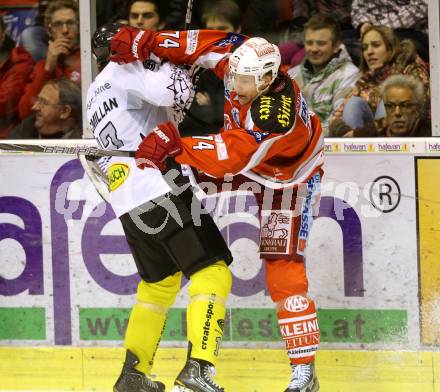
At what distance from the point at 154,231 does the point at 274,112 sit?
2.22 ft

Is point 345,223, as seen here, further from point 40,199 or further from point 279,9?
point 40,199

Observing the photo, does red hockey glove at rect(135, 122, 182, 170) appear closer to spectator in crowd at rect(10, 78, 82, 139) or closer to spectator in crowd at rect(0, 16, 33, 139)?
spectator in crowd at rect(10, 78, 82, 139)

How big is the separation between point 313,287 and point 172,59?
1112 millimetres

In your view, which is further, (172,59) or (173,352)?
(173,352)

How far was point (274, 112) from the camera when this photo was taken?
381 centimetres

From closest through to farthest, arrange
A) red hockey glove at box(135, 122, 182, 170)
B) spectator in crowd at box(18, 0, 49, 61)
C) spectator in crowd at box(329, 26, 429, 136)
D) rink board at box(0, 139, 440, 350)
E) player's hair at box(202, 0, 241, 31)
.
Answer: red hockey glove at box(135, 122, 182, 170)
rink board at box(0, 139, 440, 350)
spectator in crowd at box(329, 26, 429, 136)
player's hair at box(202, 0, 241, 31)
spectator in crowd at box(18, 0, 49, 61)

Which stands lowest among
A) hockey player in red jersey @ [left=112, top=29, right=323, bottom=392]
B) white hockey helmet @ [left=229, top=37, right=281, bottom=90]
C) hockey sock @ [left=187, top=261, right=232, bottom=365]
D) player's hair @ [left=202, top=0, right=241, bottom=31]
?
hockey sock @ [left=187, top=261, right=232, bottom=365]

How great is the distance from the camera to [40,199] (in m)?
4.70

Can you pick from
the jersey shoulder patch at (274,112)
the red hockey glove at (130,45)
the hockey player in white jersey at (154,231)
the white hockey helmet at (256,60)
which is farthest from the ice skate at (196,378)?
the red hockey glove at (130,45)

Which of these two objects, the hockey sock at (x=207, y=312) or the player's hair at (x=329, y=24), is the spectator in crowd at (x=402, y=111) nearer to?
the player's hair at (x=329, y=24)

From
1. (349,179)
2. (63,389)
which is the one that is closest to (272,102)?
(349,179)

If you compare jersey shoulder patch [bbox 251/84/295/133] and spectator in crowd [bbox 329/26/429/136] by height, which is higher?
spectator in crowd [bbox 329/26/429/136]

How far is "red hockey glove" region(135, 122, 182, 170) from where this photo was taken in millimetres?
3785

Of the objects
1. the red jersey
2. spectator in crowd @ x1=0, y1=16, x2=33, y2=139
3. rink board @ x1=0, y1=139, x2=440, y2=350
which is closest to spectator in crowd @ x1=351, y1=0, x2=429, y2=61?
rink board @ x1=0, y1=139, x2=440, y2=350
